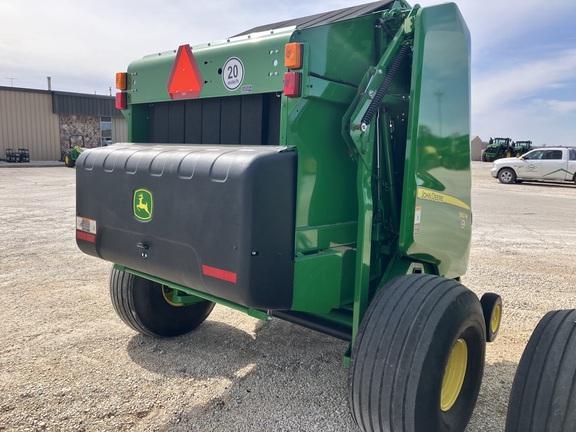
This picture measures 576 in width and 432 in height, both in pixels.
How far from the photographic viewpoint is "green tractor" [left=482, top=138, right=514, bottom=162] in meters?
34.0

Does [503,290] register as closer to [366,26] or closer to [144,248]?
[366,26]

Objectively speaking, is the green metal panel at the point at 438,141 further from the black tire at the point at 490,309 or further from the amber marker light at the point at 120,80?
the amber marker light at the point at 120,80

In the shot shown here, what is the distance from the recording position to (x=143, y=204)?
273cm

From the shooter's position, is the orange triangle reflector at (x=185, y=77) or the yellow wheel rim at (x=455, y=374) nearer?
the yellow wheel rim at (x=455, y=374)

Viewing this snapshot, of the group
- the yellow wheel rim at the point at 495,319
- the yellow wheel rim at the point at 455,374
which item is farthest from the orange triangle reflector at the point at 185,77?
the yellow wheel rim at the point at 495,319

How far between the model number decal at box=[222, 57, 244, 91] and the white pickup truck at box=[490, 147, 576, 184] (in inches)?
773

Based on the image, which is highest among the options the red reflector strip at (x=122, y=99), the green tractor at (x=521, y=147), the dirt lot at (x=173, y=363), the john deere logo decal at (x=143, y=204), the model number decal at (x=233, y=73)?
the green tractor at (x=521, y=147)

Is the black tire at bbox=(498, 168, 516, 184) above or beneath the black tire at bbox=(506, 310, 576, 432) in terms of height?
above

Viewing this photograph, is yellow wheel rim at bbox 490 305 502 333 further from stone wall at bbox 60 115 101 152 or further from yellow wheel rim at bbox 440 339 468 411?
stone wall at bbox 60 115 101 152

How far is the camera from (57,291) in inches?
199

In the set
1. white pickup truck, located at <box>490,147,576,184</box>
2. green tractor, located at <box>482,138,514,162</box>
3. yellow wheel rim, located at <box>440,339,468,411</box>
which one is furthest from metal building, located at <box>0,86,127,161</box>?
yellow wheel rim, located at <box>440,339,468,411</box>

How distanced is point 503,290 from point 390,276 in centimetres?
314

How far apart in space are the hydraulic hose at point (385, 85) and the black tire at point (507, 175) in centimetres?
1940

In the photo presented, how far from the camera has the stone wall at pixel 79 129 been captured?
28.3 m
